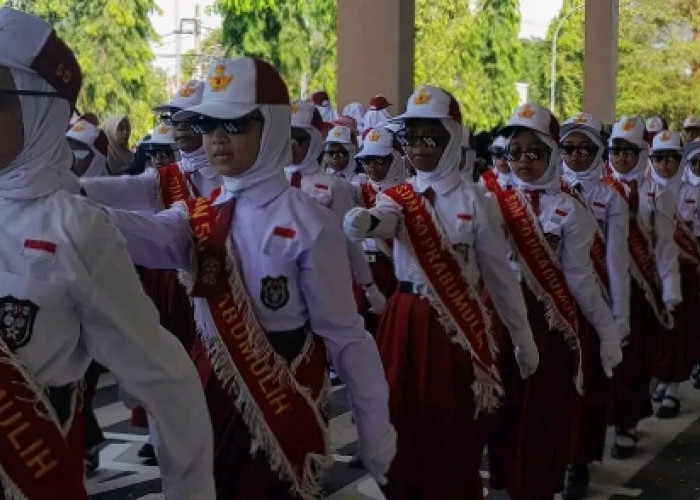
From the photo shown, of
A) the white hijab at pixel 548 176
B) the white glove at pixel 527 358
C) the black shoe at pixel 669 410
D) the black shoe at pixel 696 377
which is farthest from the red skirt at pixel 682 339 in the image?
the white glove at pixel 527 358

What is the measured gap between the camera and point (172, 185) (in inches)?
225

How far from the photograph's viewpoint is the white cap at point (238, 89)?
3410mm

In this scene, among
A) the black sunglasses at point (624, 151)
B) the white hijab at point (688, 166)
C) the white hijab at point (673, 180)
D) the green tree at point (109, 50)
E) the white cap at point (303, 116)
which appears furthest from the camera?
the green tree at point (109, 50)

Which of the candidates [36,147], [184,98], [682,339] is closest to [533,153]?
[184,98]

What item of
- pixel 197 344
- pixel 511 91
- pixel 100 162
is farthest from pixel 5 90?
pixel 511 91

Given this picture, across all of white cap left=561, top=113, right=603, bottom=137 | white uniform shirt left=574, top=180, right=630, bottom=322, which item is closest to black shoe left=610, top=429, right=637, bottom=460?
white uniform shirt left=574, top=180, right=630, bottom=322

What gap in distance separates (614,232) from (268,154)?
3390mm

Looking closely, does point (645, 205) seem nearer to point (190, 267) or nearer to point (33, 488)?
point (190, 267)

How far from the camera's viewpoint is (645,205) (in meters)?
7.71

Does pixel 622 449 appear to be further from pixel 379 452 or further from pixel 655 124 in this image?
pixel 655 124

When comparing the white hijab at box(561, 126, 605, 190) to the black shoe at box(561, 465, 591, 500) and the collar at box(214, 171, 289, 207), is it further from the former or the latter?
the collar at box(214, 171, 289, 207)

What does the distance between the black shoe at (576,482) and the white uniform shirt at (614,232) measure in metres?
0.81

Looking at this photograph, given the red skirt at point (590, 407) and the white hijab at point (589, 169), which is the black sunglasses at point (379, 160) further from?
the red skirt at point (590, 407)

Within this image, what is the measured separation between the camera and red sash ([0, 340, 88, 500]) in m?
2.26
